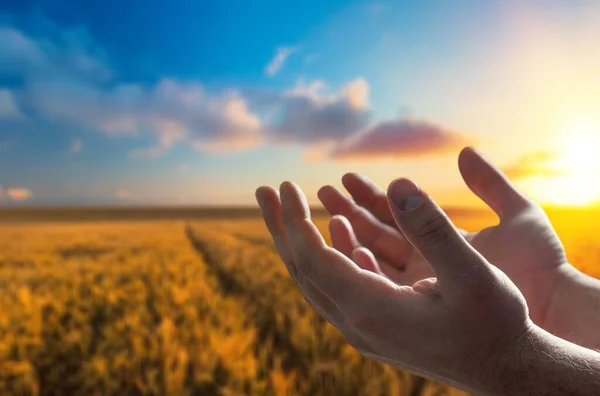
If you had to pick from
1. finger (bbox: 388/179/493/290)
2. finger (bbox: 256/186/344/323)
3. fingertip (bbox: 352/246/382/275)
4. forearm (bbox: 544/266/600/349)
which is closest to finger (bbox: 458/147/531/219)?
forearm (bbox: 544/266/600/349)

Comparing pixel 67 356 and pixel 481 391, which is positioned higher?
pixel 481 391

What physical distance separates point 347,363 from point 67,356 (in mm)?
2161

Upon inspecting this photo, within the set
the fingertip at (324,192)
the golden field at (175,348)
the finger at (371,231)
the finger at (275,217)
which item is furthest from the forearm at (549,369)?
the golden field at (175,348)

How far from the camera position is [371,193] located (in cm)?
214

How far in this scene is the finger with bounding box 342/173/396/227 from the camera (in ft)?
6.97

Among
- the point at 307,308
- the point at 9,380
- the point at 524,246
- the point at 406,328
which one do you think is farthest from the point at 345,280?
the point at 307,308

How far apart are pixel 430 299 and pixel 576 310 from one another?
790mm

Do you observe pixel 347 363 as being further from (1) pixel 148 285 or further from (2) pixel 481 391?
(1) pixel 148 285

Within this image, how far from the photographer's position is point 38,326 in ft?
12.9

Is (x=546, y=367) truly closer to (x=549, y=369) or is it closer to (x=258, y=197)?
(x=549, y=369)

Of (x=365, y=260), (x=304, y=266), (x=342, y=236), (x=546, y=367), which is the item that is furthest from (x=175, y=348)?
(x=546, y=367)

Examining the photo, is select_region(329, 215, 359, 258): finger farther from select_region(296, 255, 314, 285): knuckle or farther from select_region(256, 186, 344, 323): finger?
select_region(296, 255, 314, 285): knuckle

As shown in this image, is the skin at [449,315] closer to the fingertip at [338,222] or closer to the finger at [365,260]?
the finger at [365,260]

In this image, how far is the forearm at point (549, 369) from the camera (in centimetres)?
101
